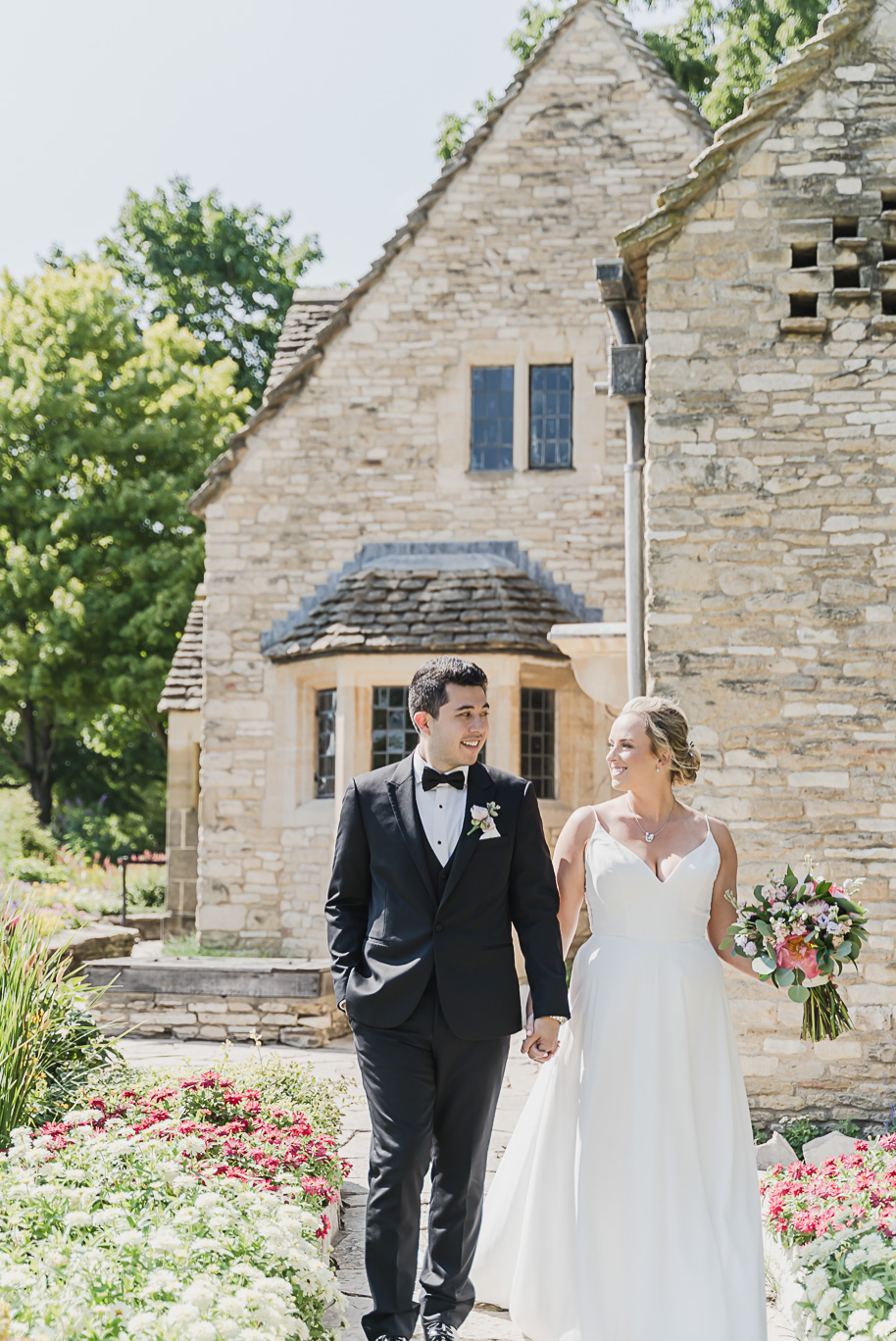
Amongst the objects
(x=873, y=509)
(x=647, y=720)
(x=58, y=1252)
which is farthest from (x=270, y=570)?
(x=58, y=1252)

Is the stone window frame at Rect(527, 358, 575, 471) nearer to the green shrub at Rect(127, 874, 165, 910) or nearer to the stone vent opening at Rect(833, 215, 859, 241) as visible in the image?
the stone vent opening at Rect(833, 215, 859, 241)

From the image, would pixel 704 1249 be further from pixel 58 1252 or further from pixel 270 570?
pixel 270 570

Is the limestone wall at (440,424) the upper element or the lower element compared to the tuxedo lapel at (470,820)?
upper

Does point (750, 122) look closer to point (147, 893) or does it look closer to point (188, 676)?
point (188, 676)

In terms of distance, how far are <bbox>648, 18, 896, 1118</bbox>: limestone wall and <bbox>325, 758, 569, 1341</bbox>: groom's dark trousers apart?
133 inches

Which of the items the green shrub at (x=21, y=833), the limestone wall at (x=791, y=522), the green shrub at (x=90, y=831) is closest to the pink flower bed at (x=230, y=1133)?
the limestone wall at (x=791, y=522)

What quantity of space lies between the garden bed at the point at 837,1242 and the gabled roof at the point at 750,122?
198 inches

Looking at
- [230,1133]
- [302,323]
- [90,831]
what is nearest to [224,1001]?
[230,1133]

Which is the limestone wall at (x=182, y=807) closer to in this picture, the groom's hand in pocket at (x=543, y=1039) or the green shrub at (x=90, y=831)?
the green shrub at (x=90, y=831)

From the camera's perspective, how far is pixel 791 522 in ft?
23.2

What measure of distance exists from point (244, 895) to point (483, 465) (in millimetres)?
4813

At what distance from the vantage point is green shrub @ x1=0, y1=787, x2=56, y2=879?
17016 millimetres

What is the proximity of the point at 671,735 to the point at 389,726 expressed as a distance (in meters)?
8.04

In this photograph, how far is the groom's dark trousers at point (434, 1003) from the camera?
368 cm
